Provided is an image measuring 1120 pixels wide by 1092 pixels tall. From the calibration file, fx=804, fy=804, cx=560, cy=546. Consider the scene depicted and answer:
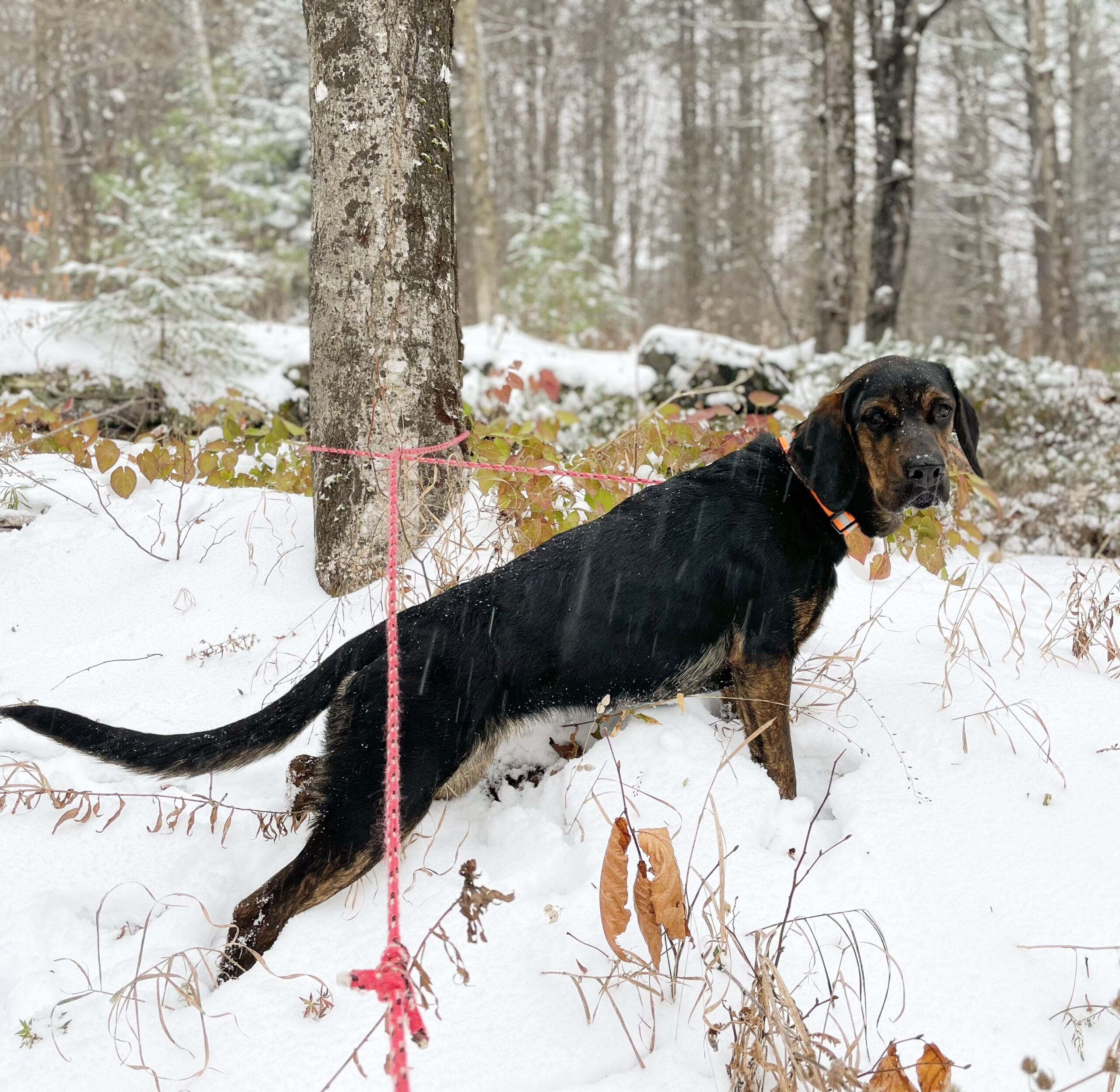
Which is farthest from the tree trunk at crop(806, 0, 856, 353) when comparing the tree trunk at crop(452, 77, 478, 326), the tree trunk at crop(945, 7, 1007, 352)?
the tree trunk at crop(452, 77, 478, 326)

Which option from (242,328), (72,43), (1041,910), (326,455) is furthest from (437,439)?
(72,43)

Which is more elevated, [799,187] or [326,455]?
[799,187]

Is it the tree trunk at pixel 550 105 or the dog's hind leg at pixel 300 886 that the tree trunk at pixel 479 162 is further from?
the dog's hind leg at pixel 300 886

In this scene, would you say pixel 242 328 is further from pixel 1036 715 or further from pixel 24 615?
pixel 1036 715

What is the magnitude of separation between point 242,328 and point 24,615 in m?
6.33

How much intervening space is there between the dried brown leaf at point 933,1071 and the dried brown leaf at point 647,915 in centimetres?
55

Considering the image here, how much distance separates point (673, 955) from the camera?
6.48ft

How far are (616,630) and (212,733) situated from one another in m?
1.20

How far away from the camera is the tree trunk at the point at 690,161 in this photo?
18.7 metres

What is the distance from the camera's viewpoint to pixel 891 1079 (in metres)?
1.57

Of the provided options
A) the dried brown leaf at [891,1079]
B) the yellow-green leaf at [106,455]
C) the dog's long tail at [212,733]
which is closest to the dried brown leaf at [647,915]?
the dried brown leaf at [891,1079]

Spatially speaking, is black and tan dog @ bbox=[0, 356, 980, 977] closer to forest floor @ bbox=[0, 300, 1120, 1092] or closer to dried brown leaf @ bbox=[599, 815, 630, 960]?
forest floor @ bbox=[0, 300, 1120, 1092]

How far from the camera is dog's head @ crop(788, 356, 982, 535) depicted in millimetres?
2441

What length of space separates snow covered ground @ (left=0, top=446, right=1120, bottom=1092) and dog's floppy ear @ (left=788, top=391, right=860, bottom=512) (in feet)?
2.72
